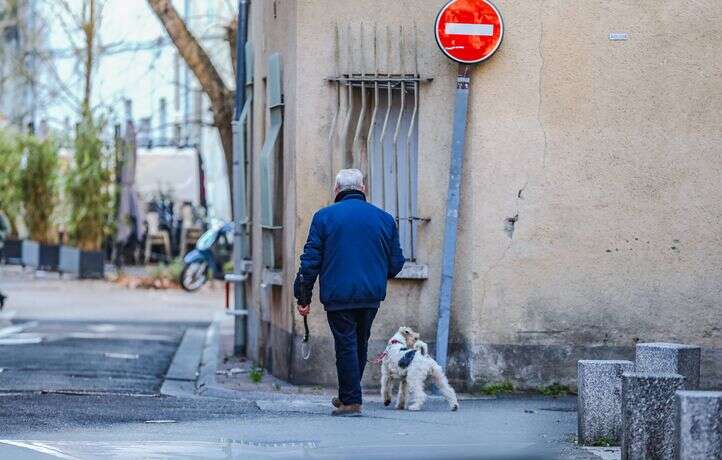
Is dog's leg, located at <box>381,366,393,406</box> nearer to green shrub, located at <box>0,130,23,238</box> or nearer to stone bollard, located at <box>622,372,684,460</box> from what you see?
stone bollard, located at <box>622,372,684,460</box>

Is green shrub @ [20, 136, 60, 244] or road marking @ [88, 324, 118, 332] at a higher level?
green shrub @ [20, 136, 60, 244]

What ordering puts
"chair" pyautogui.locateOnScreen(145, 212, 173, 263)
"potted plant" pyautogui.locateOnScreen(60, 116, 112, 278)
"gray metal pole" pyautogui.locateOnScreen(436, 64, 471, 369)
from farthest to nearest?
"chair" pyautogui.locateOnScreen(145, 212, 173, 263) < "potted plant" pyautogui.locateOnScreen(60, 116, 112, 278) < "gray metal pole" pyautogui.locateOnScreen(436, 64, 471, 369)

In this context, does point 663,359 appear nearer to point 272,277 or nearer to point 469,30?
point 469,30

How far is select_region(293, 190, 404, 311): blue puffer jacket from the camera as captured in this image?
1078 centimetres

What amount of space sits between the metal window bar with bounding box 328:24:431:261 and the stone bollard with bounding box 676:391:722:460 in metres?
5.47

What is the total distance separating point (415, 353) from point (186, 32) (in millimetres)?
10600

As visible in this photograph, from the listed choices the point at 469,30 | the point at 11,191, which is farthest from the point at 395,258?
the point at 11,191

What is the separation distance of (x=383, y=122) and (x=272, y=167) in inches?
57.5

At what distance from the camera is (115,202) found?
1192 inches

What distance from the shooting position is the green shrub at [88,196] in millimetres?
29859

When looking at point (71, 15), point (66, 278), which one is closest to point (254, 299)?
point (66, 278)

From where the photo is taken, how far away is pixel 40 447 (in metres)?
8.55

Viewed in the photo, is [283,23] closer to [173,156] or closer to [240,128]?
[240,128]

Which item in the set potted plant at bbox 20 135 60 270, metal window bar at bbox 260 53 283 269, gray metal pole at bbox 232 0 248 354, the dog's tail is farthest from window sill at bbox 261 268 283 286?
potted plant at bbox 20 135 60 270
